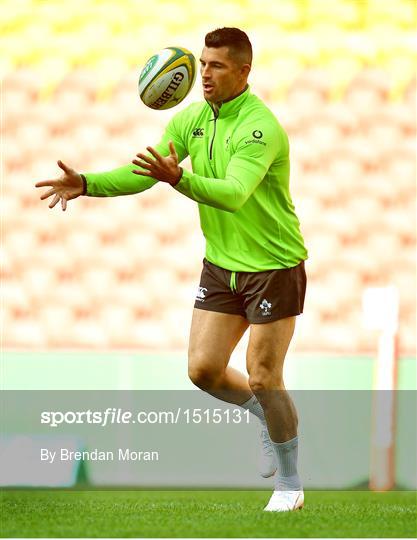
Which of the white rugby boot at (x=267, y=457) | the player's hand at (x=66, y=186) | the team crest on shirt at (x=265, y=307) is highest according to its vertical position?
the player's hand at (x=66, y=186)

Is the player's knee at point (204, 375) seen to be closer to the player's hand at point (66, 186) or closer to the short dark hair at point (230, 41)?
the player's hand at point (66, 186)

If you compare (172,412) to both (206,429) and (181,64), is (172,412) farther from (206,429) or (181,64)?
(181,64)

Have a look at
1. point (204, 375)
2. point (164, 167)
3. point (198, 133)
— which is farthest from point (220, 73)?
point (204, 375)

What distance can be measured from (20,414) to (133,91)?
6.56ft

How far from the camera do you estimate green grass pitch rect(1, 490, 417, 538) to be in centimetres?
416

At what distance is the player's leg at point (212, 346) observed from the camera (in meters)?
4.68

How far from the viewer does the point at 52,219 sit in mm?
7156

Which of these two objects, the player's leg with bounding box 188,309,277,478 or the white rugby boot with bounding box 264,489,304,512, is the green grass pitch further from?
the player's leg with bounding box 188,309,277,478

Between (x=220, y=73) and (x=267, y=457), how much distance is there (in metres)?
1.53

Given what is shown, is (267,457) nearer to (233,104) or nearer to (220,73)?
(233,104)

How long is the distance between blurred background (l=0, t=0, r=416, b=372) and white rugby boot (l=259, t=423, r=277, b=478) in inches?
79.2

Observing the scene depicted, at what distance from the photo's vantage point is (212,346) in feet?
15.3

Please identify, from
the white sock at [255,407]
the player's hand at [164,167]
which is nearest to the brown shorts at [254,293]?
the white sock at [255,407]

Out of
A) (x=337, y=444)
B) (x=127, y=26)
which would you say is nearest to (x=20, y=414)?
(x=337, y=444)
